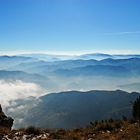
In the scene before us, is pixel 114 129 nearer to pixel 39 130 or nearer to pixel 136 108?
pixel 39 130

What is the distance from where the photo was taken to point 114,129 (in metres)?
17.1

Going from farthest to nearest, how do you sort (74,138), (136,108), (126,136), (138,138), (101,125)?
(136,108) → (101,125) → (74,138) → (126,136) → (138,138)

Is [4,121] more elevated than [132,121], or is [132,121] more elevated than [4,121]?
[132,121]

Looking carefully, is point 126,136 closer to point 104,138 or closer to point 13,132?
point 104,138

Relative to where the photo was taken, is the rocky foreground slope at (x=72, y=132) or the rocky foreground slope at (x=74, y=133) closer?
the rocky foreground slope at (x=74, y=133)

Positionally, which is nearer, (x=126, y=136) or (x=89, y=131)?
(x=126, y=136)

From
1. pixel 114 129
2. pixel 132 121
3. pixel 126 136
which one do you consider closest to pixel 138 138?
pixel 126 136

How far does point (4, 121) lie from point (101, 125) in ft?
39.5

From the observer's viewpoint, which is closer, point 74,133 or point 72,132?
point 74,133

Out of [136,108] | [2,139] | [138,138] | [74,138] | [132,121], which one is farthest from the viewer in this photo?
[136,108]

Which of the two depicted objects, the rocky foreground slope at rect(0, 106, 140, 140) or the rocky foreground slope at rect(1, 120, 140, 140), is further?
the rocky foreground slope at rect(1, 120, 140, 140)

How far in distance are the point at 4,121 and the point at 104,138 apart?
1470cm

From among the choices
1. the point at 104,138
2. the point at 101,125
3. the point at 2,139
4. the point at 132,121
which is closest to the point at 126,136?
the point at 104,138

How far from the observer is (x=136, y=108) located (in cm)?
2866
